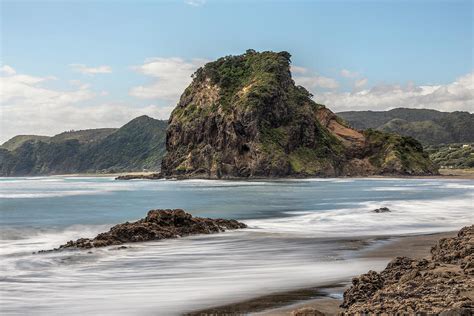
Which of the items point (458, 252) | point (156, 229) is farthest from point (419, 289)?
point (156, 229)

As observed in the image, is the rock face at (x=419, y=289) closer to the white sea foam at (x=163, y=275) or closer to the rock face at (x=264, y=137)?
the white sea foam at (x=163, y=275)

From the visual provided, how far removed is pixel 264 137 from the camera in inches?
4483

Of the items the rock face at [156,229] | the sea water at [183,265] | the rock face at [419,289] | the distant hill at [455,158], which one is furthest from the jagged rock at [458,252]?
the distant hill at [455,158]

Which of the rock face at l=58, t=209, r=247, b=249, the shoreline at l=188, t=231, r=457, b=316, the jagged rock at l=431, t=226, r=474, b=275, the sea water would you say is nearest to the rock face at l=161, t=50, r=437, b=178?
the sea water

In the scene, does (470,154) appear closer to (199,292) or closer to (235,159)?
(235,159)

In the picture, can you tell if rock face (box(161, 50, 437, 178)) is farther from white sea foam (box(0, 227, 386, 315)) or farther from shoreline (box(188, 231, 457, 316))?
shoreline (box(188, 231, 457, 316))

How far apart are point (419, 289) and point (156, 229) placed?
13180mm

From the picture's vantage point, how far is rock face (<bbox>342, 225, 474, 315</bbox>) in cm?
637

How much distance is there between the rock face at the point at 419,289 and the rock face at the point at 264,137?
100139mm

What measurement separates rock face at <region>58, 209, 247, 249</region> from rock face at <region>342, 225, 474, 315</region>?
10.7m

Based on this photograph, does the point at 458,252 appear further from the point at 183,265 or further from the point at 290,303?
the point at 183,265

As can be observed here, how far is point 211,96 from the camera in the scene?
124 metres

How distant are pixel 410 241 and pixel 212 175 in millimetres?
96536

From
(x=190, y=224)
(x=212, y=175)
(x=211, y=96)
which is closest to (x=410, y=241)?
(x=190, y=224)
